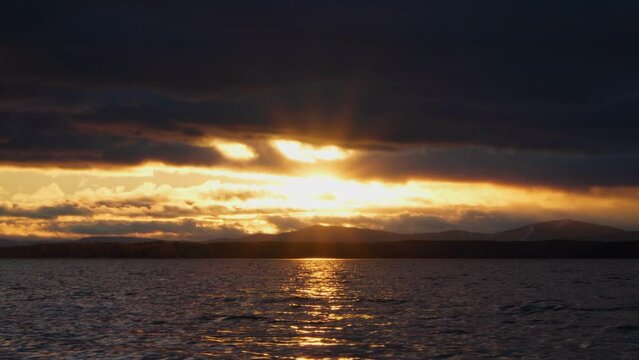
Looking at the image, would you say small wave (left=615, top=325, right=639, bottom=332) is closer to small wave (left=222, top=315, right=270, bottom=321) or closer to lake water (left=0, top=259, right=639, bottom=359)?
lake water (left=0, top=259, right=639, bottom=359)

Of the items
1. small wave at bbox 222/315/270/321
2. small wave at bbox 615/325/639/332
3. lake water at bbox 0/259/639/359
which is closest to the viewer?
lake water at bbox 0/259/639/359

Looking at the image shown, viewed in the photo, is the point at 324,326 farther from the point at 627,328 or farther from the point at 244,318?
the point at 627,328

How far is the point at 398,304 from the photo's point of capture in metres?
88.7

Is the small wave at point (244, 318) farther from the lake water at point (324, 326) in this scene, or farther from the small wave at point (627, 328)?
the small wave at point (627, 328)

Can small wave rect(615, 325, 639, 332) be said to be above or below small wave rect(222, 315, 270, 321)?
below

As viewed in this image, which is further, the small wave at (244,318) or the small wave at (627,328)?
the small wave at (244,318)

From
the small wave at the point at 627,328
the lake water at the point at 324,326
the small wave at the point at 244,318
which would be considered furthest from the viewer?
the small wave at the point at 244,318

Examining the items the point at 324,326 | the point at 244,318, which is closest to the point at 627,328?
the point at 324,326

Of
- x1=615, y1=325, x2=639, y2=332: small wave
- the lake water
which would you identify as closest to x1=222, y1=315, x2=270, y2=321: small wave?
the lake water

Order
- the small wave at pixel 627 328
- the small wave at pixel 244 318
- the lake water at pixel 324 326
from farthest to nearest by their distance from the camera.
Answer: the small wave at pixel 244 318 → the small wave at pixel 627 328 → the lake water at pixel 324 326

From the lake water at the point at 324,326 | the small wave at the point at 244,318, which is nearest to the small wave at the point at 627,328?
the lake water at the point at 324,326

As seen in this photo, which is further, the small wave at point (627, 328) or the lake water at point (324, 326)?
the small wave at point (627, 328)

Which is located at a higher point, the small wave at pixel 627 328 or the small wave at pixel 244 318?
the small wave at pixel 244 318

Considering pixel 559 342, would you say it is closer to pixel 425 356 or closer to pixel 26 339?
pixel 425 356
